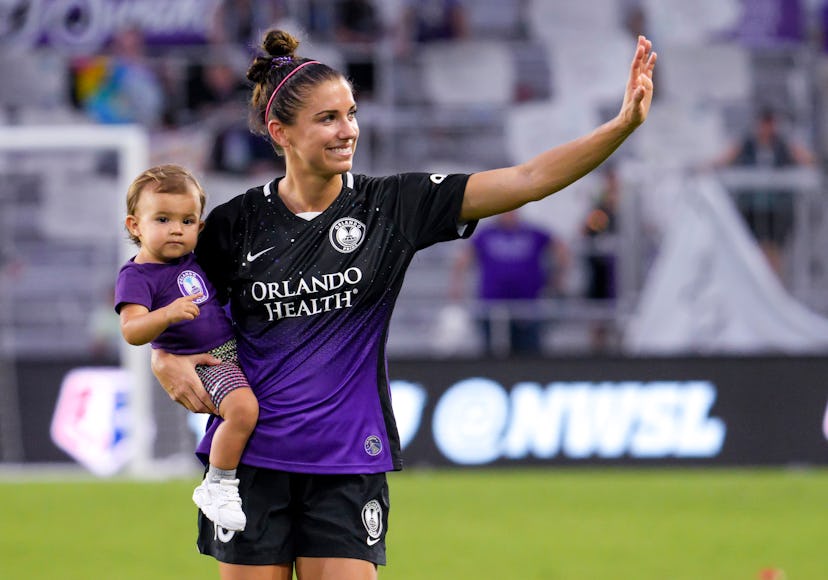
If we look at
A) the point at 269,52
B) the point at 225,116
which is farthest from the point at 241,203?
the point at 225,116

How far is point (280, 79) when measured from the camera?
4.36 m

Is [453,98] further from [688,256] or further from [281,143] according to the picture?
[281,143]

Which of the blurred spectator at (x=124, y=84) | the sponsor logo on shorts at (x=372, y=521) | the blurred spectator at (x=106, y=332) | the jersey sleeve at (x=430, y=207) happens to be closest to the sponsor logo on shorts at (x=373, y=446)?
the sponsor logo on shorts at (x=372, y=521)

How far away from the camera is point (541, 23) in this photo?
1736 centimetres

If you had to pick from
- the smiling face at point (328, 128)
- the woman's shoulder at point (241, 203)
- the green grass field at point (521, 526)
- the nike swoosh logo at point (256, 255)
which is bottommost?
the green grass field at point (521, 526)

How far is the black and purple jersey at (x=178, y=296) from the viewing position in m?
4.29

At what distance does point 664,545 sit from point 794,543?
0.82 m

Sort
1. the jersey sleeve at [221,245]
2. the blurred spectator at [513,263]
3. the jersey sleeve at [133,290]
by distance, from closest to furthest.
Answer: the jersey sleeve at [133,290], the jersey sleeve at [221,245], the blurred spectator at [513,263]

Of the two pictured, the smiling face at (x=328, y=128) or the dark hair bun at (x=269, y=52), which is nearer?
the smiling face at (x=328, y=128)

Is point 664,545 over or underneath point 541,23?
underneath

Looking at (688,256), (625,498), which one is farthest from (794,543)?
(688,256)

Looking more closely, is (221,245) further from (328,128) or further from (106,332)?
(106,332)

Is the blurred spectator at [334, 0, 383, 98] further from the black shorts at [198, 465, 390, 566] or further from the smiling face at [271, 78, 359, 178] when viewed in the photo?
the black shorts at [198, 465, 390, 566]

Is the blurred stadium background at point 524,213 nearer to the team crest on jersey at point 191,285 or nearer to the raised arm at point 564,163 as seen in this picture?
the team crest on jersey at point 191,285
